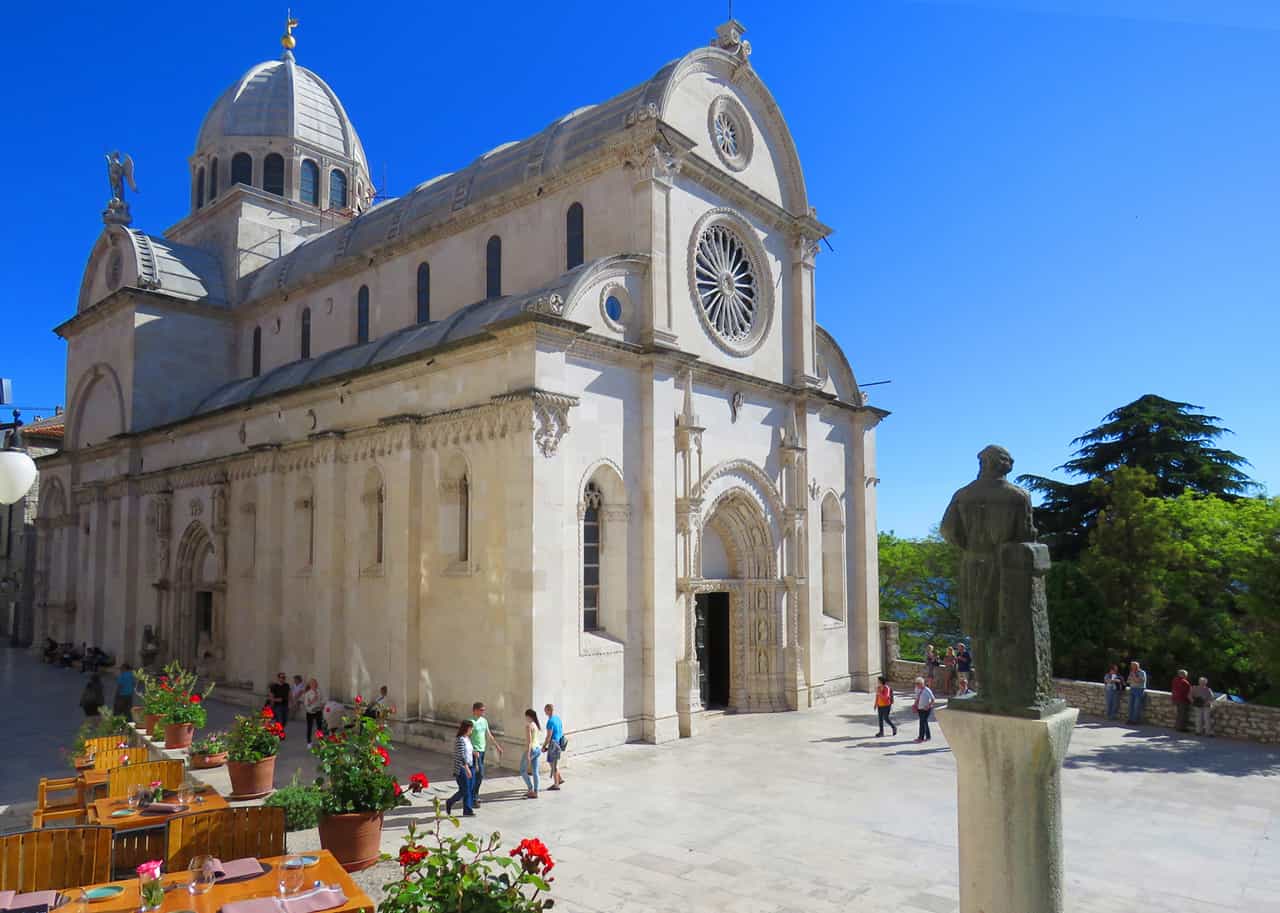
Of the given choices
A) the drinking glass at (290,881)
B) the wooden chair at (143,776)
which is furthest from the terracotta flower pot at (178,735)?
the drinking glass at (290,881)

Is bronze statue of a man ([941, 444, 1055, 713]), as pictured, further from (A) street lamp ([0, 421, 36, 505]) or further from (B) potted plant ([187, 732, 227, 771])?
(B) potted plant ([187, 732, 227, 771])

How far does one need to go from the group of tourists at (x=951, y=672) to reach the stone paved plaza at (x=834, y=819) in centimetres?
389

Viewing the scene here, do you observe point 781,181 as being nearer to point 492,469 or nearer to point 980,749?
point 492,469

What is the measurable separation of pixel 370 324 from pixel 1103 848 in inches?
886

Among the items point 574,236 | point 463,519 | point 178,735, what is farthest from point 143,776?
point 574,236

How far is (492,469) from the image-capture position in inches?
683

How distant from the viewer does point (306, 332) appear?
2906cm

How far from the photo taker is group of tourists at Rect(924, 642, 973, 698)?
23906 mm

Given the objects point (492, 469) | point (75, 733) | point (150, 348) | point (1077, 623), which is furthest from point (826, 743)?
point (150, 348)

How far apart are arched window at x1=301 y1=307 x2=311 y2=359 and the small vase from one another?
80.1 ft

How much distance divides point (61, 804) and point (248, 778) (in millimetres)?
2404

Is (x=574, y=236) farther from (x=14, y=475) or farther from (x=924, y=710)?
(x=14, y=475)

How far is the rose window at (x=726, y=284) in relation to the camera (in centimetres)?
2184

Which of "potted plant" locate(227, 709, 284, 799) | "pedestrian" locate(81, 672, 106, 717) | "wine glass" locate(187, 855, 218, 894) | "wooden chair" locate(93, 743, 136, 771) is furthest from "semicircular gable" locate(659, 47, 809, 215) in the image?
"pedestrian" locate(81, 672, 106, 717)
